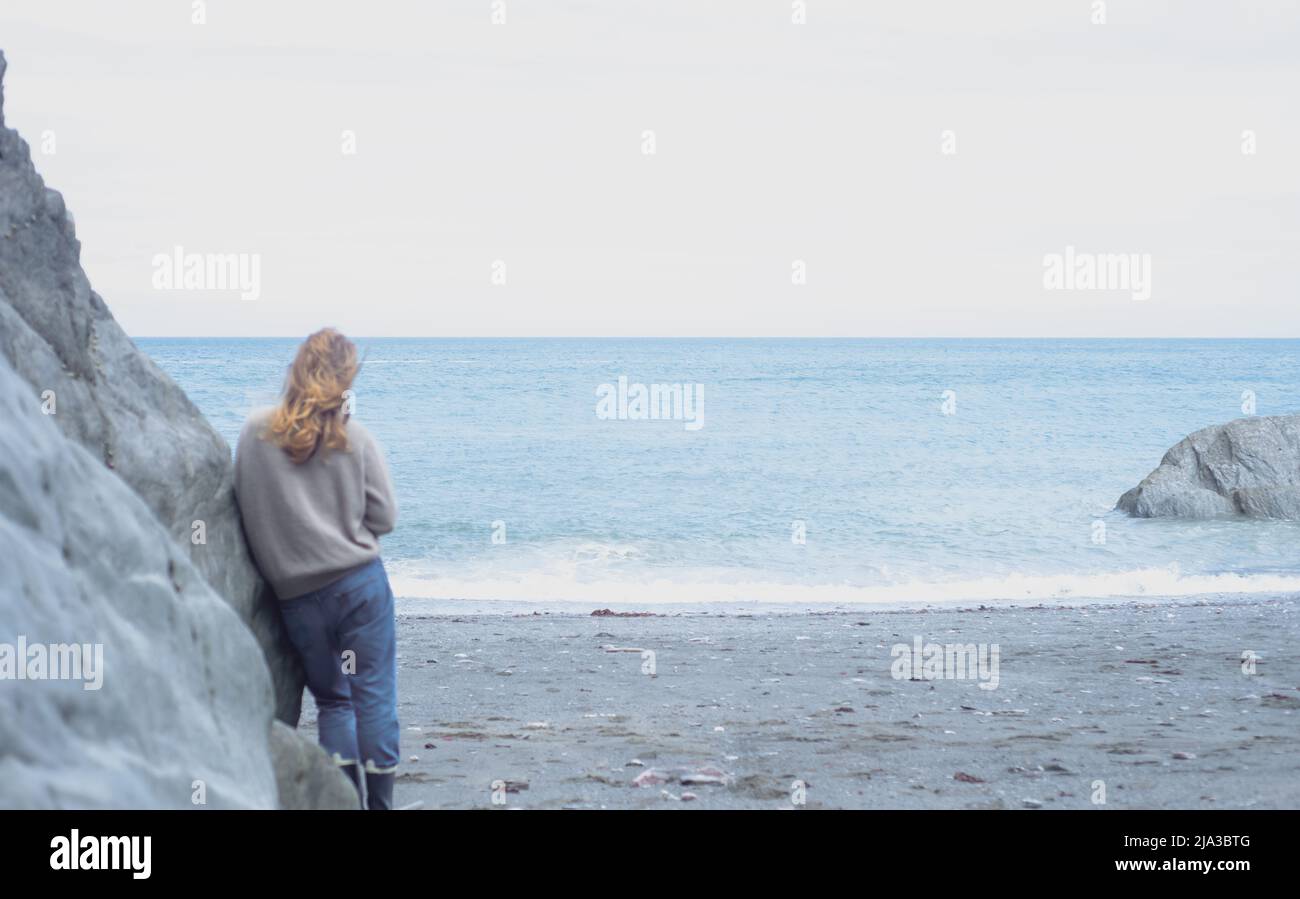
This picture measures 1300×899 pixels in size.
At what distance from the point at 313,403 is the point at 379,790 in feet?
5.20

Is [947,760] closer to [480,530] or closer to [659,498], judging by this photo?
[480,530]

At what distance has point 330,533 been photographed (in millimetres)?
4383

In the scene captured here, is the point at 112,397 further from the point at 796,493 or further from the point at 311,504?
the point at 796,493

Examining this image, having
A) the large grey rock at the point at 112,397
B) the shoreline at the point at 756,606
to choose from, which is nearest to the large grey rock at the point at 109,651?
the large grey rock at the point at 112,397

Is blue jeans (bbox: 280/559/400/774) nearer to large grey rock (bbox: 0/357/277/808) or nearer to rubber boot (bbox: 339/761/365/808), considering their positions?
rubber boot (bbox: 339/761/365/808)

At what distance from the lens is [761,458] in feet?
101

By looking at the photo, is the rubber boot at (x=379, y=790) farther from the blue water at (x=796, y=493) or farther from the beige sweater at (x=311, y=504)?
the blue water at (x=796, y=493)

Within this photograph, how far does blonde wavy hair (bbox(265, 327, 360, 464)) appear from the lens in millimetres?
4309

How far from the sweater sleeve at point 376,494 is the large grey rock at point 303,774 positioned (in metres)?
0.87

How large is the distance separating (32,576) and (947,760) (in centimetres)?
474

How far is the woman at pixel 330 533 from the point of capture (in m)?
4.35

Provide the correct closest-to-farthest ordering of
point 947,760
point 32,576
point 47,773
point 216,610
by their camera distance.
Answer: point 47,773
point 32,576
point 216,610
point 947,760

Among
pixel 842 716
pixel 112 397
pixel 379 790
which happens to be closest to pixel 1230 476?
pixel 842 716
